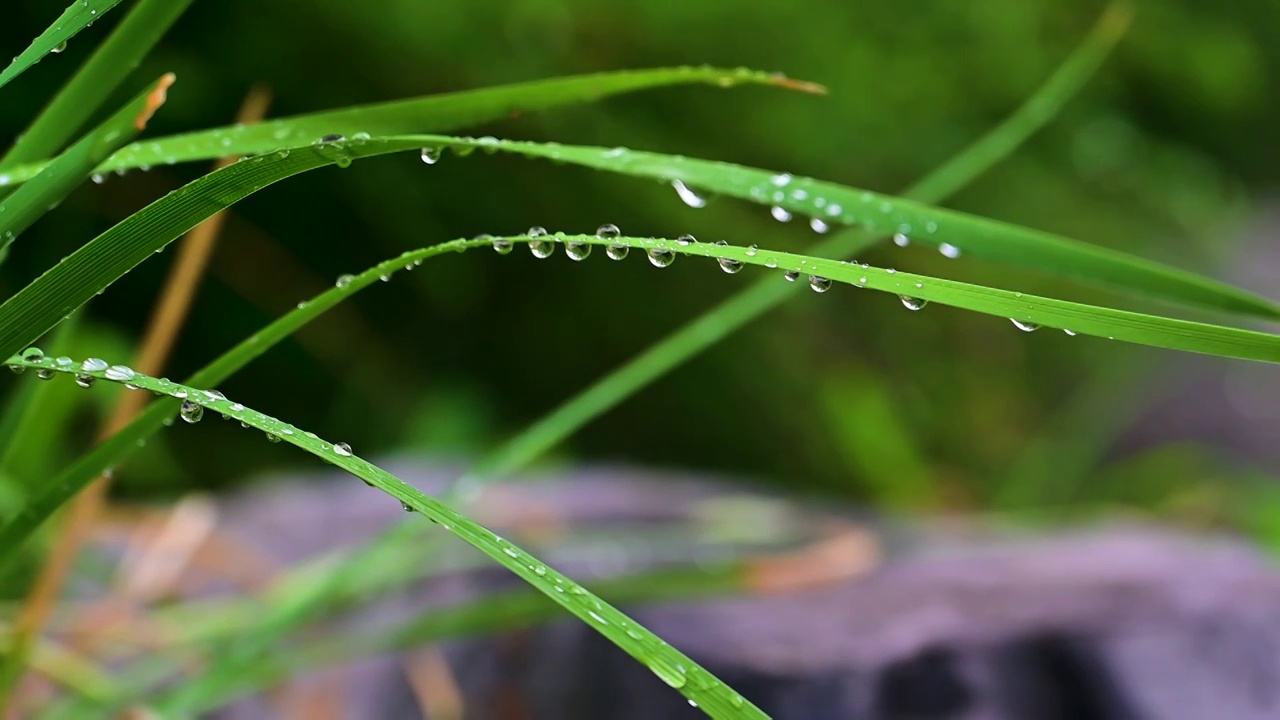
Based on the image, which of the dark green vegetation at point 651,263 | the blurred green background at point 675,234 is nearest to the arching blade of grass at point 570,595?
the dark green vegetation at point 651,263

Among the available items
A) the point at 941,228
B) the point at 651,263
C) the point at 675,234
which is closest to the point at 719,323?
the point at 941,228

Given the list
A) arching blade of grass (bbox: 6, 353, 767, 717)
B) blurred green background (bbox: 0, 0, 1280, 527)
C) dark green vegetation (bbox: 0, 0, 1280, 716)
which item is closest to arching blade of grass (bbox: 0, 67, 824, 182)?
dark green vegetation (bbox: 0, 0, 1280, 716)

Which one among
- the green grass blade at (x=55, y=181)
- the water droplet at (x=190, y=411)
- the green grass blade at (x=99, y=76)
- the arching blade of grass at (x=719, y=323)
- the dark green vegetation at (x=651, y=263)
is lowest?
the water droplet at (x=190, y=411)

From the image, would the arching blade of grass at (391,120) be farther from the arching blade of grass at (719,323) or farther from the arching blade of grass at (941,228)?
the arching blade of grass at (719,323)

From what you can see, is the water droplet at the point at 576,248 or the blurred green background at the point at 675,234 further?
the blurred green background at the point at 675,234

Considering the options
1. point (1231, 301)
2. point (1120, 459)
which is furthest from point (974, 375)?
point (1231, 301)

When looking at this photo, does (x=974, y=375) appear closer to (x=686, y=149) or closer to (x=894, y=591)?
(x=686, y=149)

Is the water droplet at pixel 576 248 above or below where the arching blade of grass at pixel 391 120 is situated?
below

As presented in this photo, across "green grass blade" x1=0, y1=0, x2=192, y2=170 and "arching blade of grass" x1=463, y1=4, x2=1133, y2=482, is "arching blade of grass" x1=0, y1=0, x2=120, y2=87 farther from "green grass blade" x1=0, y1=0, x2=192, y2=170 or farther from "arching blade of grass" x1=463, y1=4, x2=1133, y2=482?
"arching blade of grass" x1=463, y1=4, x2=1133, y2=482
